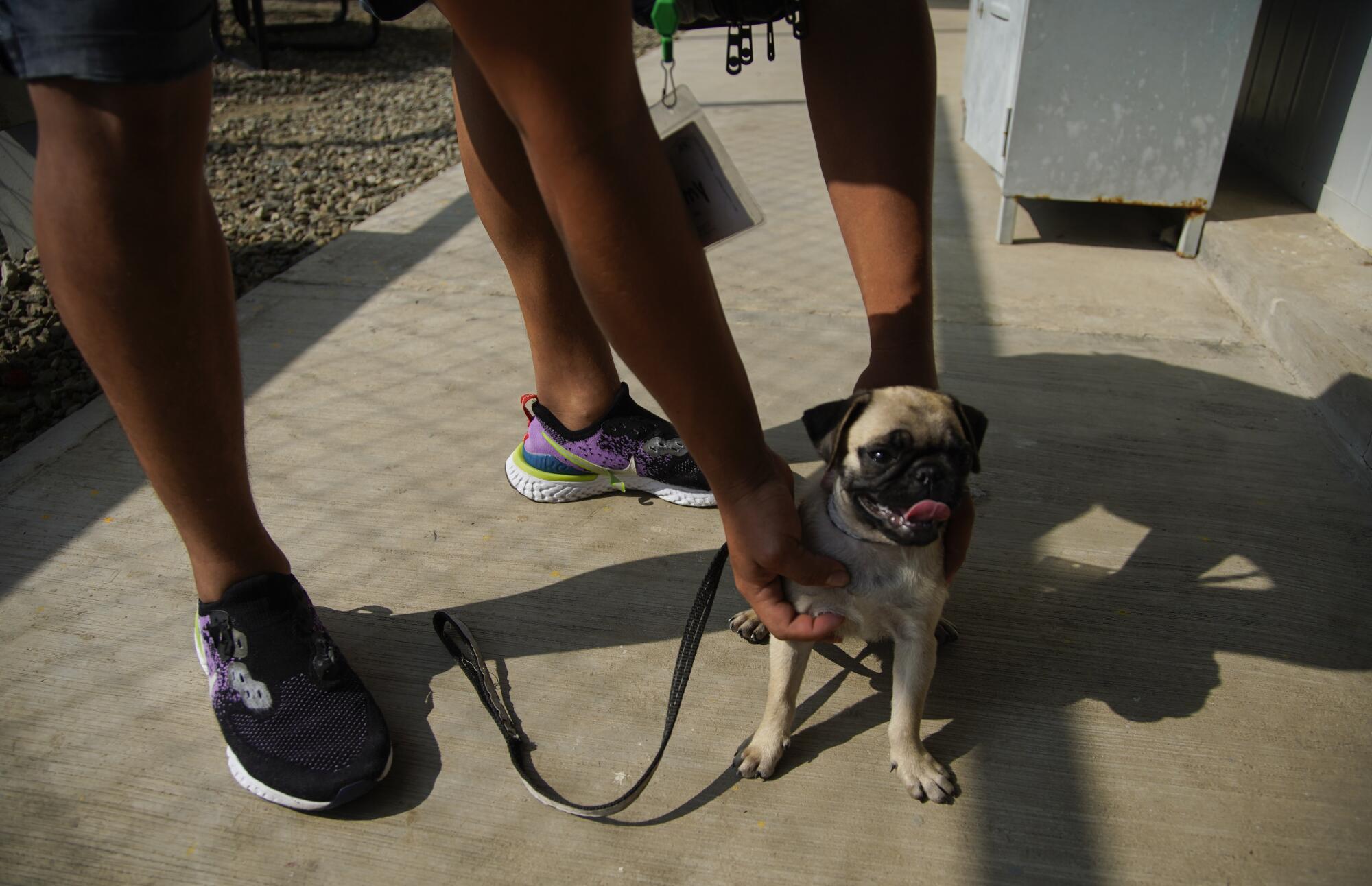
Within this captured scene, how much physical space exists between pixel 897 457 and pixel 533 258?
130cm

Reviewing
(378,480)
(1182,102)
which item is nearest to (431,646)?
(378,480)

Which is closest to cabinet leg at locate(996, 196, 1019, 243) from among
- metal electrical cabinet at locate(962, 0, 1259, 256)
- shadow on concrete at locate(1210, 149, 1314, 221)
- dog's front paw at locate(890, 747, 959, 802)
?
metal electrical cabinet at locate(962, 0, 1259, 256)

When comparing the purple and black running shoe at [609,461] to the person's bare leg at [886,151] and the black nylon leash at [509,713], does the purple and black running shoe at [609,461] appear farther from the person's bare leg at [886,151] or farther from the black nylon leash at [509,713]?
the person's bare leg at [886,151]

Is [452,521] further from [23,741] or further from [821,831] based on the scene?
[821,831]

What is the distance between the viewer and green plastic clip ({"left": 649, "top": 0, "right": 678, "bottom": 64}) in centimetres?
164

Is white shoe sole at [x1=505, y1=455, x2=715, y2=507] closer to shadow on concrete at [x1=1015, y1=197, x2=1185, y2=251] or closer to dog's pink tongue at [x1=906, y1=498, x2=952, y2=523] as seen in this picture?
dog's pink tongue at [x1=906, y1=498, x2=952, y2=523]

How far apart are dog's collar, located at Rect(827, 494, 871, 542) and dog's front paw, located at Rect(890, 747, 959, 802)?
45cm

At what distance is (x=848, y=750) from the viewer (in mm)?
2018

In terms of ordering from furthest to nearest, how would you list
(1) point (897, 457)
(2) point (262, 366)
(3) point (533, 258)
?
(2) point (262, 366), (3) point (533, 258), (1) point (897, 457)

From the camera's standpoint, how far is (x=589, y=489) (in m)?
2.86

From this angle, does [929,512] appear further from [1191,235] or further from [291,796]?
[1191,235]

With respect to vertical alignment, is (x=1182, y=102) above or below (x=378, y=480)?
above

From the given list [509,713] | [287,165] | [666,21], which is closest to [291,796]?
[509,713]

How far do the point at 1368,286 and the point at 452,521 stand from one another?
356 cm
